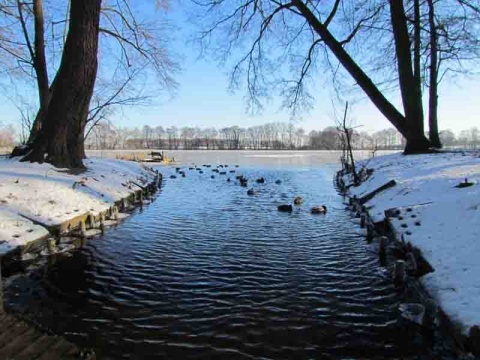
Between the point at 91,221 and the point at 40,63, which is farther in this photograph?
the point at 40,63

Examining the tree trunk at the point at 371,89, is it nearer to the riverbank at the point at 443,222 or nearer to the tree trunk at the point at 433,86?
the tree trunk at the point at 433,86

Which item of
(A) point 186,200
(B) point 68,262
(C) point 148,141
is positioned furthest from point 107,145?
(B) point 68,262

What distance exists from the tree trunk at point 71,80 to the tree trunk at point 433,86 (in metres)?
16.4

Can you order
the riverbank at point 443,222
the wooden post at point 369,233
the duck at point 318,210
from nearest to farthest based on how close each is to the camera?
the riverbank at point 443,222 < the wooden post at point 369,233 < the duck at point 318,210

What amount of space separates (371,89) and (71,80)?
12019mm

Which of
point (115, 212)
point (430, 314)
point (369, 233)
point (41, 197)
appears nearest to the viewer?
point (430, 314)

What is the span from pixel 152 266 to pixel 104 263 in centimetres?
99

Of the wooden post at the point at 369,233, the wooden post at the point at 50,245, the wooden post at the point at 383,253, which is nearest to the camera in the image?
the wooden post at the point at 383,253

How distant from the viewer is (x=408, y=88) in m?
17.8

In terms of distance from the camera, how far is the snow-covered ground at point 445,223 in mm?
4566

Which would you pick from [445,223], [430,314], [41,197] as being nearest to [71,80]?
[41,197]

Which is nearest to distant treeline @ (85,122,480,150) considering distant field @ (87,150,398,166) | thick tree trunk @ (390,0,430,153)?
distant field @ (87,150,398,166)

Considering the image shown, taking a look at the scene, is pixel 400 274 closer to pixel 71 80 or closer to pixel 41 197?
pixel 41 197

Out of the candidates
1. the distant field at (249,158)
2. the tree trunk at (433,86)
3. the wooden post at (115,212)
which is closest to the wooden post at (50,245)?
the wooden post at (115,212)
